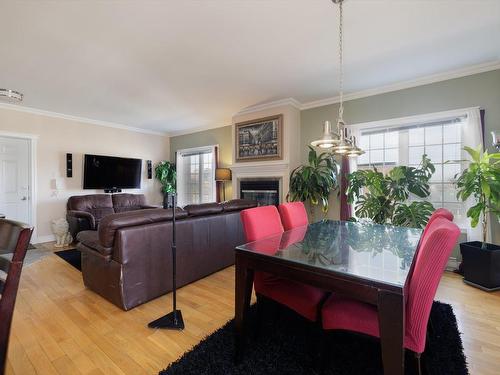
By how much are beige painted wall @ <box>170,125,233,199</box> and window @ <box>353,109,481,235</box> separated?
290 cm

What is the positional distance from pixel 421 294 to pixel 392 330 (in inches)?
10.0

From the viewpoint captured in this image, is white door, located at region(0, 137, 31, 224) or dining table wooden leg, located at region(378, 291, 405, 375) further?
white door, located at region(0, 137, 31, 224)

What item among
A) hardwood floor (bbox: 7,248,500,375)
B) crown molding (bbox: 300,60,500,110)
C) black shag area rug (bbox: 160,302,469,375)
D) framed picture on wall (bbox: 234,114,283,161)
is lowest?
hardwood floor (bbox: 7,248,500,375)

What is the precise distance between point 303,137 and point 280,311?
326 centimetres

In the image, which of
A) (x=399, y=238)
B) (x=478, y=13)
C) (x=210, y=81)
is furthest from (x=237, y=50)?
(x=399, y=238)

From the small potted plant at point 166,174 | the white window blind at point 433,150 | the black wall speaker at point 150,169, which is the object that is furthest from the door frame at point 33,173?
the white window blind at point 433,150

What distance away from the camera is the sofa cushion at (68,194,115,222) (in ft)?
15.7

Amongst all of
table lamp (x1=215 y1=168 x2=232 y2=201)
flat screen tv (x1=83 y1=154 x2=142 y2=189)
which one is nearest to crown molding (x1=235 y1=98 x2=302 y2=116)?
table lamp (x1=215 y1=168 x2=232 y2=201)

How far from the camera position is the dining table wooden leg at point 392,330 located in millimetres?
998

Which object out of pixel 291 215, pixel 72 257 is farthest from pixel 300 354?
pixel 72 257

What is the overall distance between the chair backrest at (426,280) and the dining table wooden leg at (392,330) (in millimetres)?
210

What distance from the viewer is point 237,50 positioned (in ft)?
8.71

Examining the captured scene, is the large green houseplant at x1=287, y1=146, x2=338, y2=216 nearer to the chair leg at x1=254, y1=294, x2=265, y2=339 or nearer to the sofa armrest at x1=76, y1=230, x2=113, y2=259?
the chair leg at x1=254, y1=294, x2=265, y2=339

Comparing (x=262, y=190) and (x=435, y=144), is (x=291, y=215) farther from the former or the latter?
(x=435, y=144)
